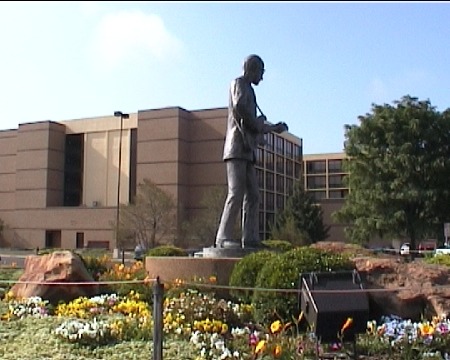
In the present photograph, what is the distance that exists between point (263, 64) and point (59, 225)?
56477 millimetres

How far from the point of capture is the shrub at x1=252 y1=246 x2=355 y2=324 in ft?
26.8

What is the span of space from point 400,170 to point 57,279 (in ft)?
94.4

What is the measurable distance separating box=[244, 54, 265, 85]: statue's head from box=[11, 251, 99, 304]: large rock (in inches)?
189

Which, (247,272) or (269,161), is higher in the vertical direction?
(269,161)

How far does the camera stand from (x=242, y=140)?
12383 mm

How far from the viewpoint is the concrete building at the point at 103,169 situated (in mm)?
61062

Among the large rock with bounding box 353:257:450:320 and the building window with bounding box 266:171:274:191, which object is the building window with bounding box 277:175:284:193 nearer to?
the building window with bounding box 266:171:274:191

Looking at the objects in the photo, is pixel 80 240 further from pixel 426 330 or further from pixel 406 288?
pixel 426 330

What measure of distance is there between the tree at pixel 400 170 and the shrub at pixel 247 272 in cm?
2694

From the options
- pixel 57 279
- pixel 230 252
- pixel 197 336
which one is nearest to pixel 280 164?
pixel 230 252

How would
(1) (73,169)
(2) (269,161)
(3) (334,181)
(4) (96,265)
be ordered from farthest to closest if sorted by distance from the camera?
1. (3) (334,181)
2. (1) (73,169)
3. (2) (269,161)
4. (4) (96,265)

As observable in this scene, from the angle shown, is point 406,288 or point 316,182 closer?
point 406,288

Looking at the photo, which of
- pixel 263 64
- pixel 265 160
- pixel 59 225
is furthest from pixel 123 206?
pixel 263 64

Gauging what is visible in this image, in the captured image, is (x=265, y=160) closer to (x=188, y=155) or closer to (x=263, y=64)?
(x=188, y=155)
